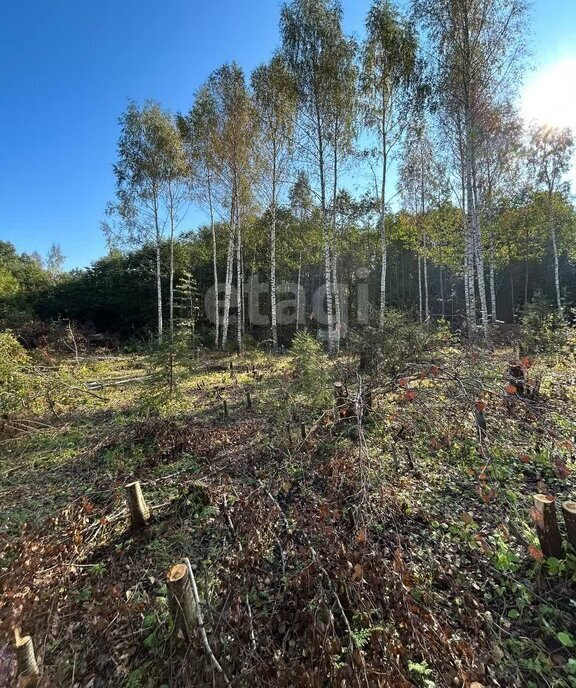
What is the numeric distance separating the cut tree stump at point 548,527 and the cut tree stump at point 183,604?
225 cm

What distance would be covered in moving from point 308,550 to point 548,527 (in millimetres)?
1618

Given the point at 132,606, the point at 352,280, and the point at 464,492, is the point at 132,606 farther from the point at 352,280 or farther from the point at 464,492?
the point at 352,280

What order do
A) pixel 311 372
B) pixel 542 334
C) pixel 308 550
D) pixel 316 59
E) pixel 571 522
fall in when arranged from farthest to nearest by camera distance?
pixel 316 59
pixel 542 334
pixel 311 372
pixel 308 550
pixel 571 522

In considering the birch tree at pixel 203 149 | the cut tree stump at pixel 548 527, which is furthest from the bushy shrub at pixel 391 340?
the birch tree at pixel 203 149

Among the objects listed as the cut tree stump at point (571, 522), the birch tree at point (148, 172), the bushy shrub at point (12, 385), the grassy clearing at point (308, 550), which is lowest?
the grassy clearing at point (308, 550)

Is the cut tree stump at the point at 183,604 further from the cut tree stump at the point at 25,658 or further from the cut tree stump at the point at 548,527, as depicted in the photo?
the cut tree stump at the point at 548,527

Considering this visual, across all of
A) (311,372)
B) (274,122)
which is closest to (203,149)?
(274,122)

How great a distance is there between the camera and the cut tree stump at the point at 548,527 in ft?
7.08

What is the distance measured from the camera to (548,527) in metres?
2.18

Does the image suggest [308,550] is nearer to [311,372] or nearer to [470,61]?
[311,372]

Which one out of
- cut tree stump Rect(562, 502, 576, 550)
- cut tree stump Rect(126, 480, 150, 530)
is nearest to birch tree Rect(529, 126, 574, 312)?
cut tree stump Rect(562, 502, 576, 550)

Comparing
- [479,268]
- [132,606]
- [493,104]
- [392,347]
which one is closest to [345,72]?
[493,104]

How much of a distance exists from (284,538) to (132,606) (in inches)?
43.3

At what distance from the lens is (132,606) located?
6.90 feet
